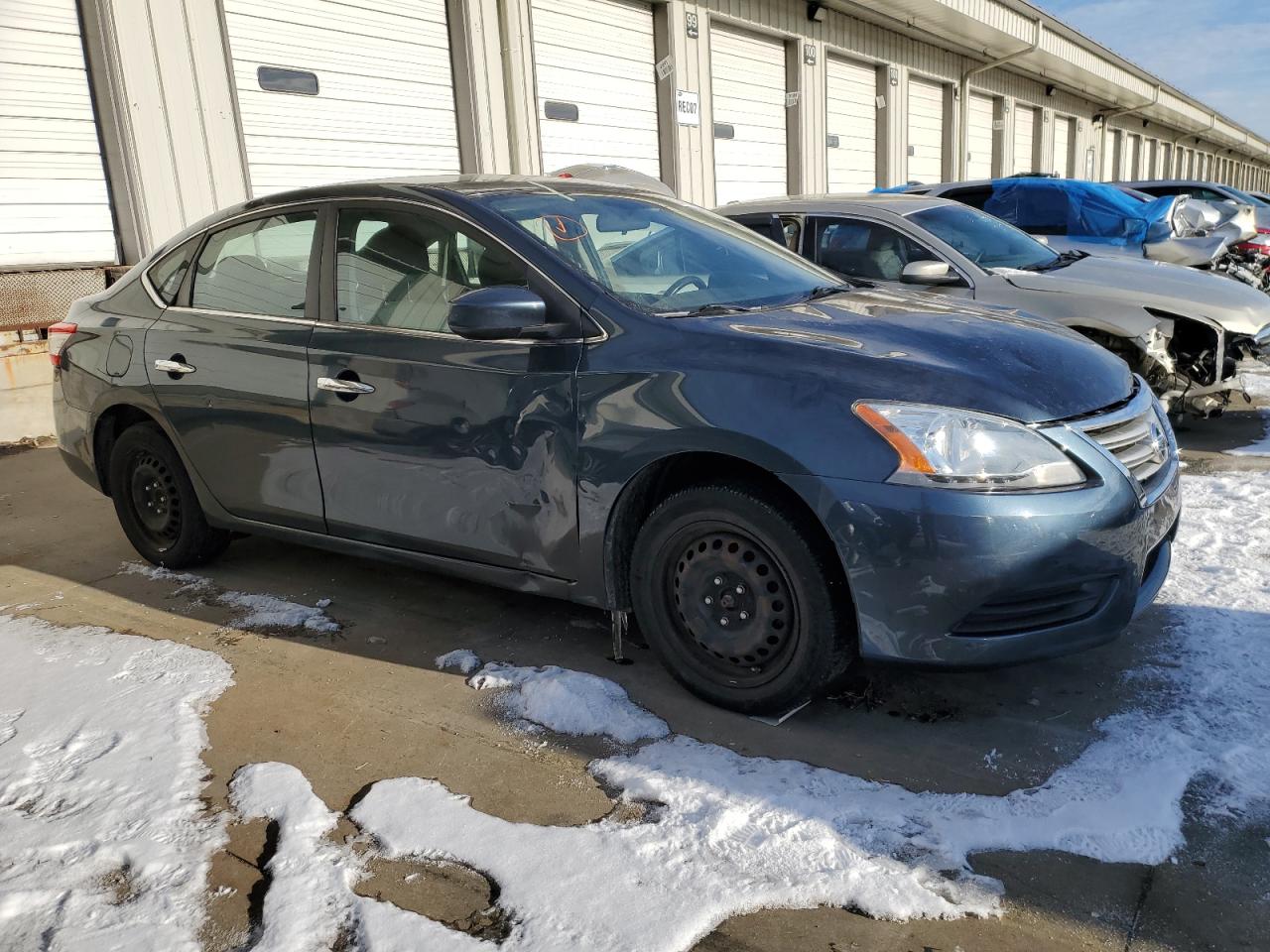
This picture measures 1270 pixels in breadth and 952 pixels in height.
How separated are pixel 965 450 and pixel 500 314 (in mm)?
1392

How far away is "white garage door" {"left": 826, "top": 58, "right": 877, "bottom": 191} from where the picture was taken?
1619cm

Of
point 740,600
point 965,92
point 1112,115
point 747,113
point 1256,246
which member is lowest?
point 740,600

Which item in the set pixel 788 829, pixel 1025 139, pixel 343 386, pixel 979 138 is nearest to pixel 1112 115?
pixel 1025 139

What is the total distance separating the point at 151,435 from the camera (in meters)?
4.41

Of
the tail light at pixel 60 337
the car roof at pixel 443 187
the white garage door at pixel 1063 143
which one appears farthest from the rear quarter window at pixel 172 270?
the white garage door at pixel 1063 143

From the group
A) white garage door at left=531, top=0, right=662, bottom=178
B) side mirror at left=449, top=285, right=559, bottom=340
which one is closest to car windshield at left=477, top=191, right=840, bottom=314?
side mirror at left=449, top=285, right=559, bottom=340

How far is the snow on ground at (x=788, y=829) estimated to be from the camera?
2197 millimetres

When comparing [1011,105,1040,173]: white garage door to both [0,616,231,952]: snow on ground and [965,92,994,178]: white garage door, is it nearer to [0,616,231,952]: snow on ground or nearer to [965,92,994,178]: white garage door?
[965,92,994,178]: white garage door

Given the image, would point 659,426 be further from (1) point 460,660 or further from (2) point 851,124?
(2) point 851,124

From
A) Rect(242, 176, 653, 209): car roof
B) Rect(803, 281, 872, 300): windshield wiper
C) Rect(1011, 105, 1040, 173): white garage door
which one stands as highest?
Rect(1011, 105, 1040, 173): white garage door

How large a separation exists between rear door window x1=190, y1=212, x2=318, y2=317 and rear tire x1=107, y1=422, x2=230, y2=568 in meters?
0.69

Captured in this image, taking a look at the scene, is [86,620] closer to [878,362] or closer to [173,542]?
[173,542]

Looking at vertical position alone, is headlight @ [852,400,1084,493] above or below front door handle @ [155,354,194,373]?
below

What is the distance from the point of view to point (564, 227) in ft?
11.5
